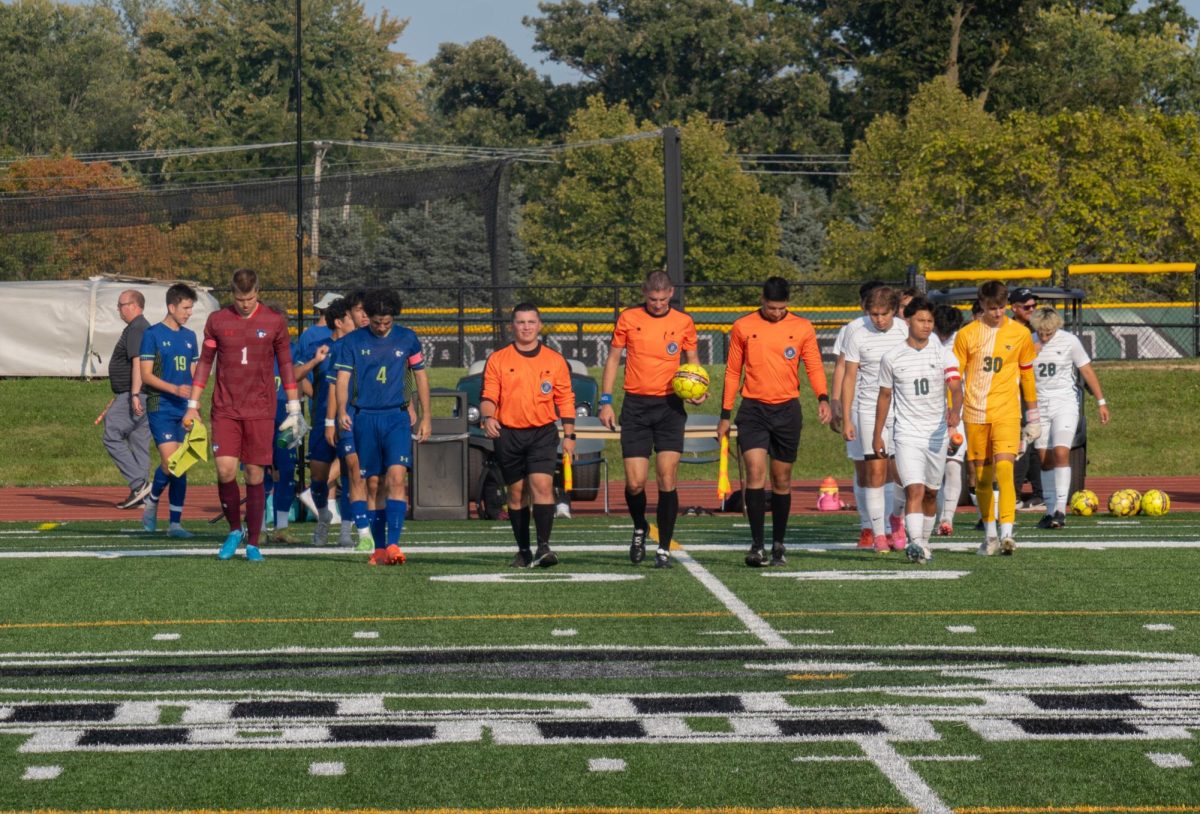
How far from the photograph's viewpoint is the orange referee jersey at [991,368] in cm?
1346

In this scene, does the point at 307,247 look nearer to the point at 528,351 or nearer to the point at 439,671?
the point at 528,351

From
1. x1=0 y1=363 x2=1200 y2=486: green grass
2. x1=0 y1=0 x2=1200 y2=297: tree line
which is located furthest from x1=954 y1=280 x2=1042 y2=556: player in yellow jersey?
x1=0 y1=0 x2=1200 y2=297: tree line

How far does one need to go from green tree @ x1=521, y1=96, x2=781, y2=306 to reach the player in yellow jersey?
4967 centimetres

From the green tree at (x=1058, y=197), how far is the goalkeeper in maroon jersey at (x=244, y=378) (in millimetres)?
32005

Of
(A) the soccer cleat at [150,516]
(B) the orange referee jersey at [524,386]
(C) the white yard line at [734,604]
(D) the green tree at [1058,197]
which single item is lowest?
(A) the soccer cleat at [150,516]

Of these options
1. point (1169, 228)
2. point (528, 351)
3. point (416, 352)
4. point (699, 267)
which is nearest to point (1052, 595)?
point (528, 351)

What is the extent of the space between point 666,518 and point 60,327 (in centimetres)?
2133

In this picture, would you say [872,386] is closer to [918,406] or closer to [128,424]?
[918,406]

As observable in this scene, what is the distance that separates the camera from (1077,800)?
5785 mm

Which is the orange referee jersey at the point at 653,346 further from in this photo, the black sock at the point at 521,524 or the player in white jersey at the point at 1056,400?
the player in white jersey at the point at 1056,400

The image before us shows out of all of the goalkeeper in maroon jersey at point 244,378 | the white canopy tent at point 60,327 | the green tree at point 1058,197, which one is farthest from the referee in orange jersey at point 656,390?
the green tree at point 1058,197

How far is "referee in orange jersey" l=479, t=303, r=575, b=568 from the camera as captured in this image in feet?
41.8

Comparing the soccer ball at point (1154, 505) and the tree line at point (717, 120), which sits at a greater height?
the tree line at point (717, 120)

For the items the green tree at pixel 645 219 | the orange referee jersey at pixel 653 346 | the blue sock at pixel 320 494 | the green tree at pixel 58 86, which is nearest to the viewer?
the orange referee jersey at pixel 653 346
